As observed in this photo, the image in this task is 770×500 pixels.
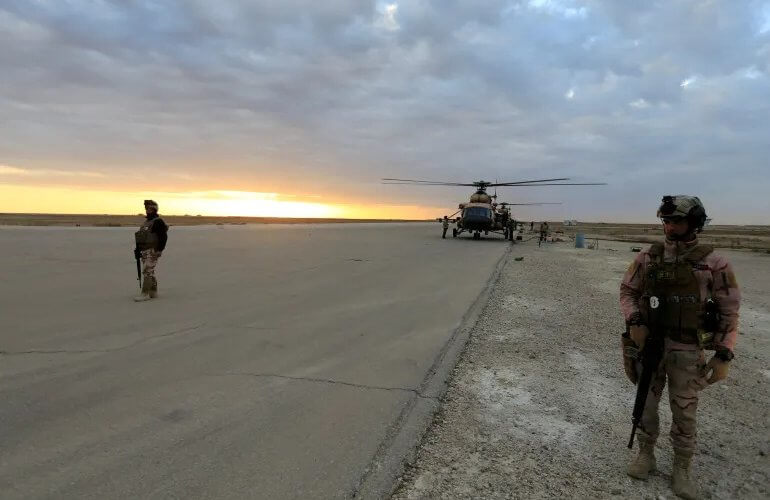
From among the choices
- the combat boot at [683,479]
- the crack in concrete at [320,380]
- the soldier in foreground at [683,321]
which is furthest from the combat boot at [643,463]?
the crack in concrete at [320,380]

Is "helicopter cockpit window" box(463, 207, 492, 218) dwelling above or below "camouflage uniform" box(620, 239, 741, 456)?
above

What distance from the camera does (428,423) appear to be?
4.02m

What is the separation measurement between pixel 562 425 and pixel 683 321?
1.50 meters

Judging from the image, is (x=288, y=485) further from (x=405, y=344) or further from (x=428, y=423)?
(x=405, y=344)

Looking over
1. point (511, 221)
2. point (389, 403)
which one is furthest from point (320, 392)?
point (511, 221)

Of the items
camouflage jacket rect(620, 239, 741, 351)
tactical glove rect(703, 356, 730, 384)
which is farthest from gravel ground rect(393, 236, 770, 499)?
camouflage jacket rect(620, 239, 741, 351)

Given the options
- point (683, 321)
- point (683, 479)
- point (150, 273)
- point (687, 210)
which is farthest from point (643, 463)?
point (150, 273)

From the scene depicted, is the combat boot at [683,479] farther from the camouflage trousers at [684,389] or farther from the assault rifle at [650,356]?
the assault rifle at [650,356]

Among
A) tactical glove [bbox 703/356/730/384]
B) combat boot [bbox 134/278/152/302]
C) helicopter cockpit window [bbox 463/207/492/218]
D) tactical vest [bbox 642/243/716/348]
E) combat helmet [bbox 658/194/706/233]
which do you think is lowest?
combat boot [bbox 134/278/152/302]

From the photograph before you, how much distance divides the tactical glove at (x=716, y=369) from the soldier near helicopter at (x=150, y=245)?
8789mm

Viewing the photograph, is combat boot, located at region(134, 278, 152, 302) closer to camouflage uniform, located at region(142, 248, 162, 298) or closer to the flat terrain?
camouflage uniform, located at region(142, 248, 162, 298)

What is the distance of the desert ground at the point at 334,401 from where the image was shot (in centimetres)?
321

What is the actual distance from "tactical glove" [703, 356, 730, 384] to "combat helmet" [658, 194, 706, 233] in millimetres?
907

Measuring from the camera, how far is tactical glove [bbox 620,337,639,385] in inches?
134
